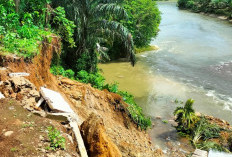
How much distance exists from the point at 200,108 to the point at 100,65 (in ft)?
31.1

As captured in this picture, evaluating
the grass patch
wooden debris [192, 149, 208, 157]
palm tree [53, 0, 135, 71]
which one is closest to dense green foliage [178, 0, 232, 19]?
the grass patch

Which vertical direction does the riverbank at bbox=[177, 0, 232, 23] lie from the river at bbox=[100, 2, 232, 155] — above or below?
above

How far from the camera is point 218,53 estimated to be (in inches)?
909

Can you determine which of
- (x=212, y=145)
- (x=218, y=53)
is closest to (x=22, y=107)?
(x=212, y=145)

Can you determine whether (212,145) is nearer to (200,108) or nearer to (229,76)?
(200,108)

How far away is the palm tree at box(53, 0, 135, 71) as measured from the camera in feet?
34.3

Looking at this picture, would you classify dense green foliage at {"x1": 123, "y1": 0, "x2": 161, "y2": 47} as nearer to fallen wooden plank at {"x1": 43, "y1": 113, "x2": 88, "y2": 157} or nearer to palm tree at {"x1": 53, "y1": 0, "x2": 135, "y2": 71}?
palm tree at {"x1": 53, "y1": 0, "x2": 135, "y2": 71}

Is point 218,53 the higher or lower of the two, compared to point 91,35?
lower

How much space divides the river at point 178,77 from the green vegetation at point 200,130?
0.57m

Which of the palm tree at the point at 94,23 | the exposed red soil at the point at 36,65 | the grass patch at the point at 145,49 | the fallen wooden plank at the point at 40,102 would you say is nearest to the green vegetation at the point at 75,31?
the palm tree at the point at 94,23

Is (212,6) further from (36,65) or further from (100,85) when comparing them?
(36,65)

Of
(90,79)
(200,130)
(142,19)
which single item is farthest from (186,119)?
(142,19)

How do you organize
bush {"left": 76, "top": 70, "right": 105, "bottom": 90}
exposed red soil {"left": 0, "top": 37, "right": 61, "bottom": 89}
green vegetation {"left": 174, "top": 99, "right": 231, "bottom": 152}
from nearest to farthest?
1. exposed red soil {"left": 0, "top": 37, "right": 61, "bottom": 89}
2. green vegetation {"left": 174, "top": 99, "right": 231, "bottom": 152}
3. bush {"left": 76, "top": 70, "right": 105, "bottom": 90}

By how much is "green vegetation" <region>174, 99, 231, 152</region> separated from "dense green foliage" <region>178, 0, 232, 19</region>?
34.1m
